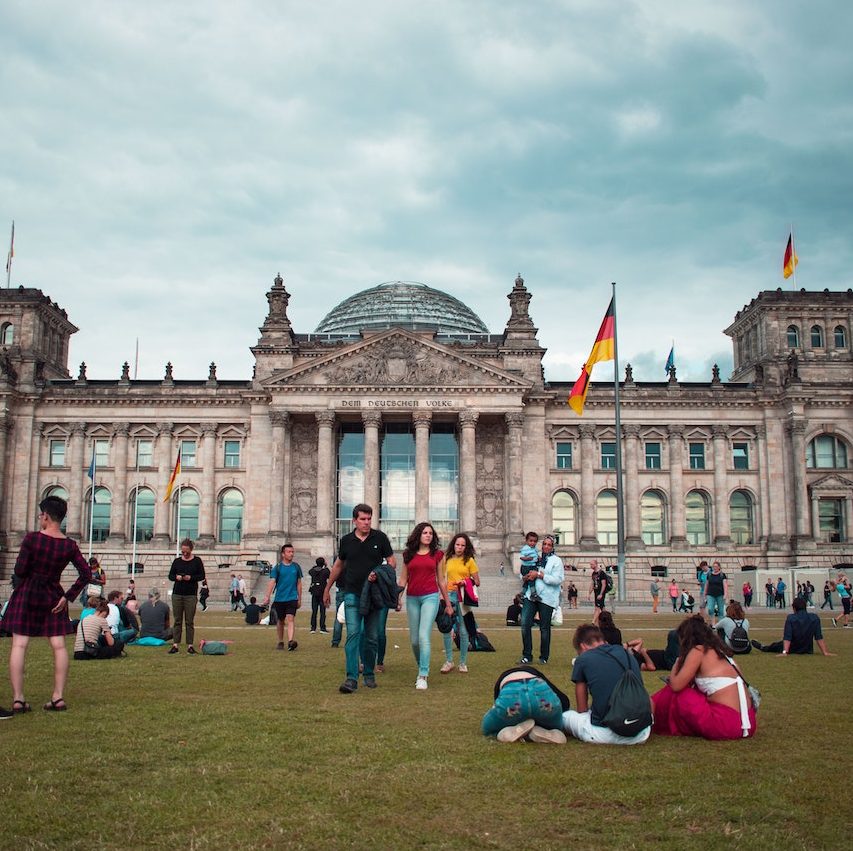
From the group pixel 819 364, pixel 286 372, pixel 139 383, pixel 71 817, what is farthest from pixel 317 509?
pixel 71 817

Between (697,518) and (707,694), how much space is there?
64386mm

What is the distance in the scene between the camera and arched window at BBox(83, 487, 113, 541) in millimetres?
72188

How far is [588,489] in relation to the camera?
71.8 metres

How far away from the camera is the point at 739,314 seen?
80625 millimetres

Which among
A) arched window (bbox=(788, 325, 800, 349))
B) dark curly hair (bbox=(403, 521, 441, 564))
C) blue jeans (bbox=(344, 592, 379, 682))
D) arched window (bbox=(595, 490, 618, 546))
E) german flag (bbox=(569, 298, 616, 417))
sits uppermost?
arched window (bbox=(788, 325, 800, 349))

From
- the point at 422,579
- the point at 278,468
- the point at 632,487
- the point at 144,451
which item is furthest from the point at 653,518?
the point at 422,579

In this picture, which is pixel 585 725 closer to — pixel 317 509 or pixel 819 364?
pixel 317 509

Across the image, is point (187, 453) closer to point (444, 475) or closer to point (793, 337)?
point (444, 475)

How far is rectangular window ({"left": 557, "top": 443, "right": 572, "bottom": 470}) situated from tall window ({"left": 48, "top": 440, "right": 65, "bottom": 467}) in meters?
36.3

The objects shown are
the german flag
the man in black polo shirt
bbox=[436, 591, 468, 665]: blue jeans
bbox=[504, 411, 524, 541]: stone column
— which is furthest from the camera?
bbox=[504, 411, 524, 541]: stone column

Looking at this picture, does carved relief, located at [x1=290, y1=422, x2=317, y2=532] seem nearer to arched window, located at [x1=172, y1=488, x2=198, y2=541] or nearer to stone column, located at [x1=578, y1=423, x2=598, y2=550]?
arched window, located at [x1=172, y1=488, x2=198, y2=541]

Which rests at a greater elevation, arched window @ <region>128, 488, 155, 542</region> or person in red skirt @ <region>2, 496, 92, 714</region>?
arched window @ <region>128, 488, 155, 542</region>

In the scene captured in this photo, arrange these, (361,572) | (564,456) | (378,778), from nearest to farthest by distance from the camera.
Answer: (378,778) < (361,572) < (564,456)

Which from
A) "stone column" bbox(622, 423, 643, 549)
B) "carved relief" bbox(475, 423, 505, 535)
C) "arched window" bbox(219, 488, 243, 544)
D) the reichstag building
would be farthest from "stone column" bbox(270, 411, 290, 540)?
"stone column" bbox(622, 423, 643, 549)
